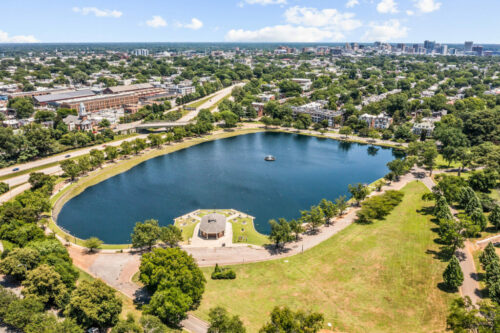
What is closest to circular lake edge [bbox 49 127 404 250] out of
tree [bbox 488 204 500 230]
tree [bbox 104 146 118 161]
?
tree [bbox 104 146 118 161]

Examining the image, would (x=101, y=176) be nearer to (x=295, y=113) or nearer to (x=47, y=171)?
(x=47, y=171)

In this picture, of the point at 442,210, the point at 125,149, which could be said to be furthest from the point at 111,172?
the point at 442,210

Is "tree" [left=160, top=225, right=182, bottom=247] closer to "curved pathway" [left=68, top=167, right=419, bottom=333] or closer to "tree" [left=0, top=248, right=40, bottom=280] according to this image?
"curved pathway" [left=68, top=167, right=419, bottom=333]

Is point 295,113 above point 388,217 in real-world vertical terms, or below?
above

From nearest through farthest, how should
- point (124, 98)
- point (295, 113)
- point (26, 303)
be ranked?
1. point (26, 303)
2. point (295, 113)
3. point (124, 98)

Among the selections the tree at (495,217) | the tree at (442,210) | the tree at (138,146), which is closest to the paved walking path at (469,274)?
the tree at (442,210)

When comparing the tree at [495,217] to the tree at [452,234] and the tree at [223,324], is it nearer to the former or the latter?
the tree at [452,234]

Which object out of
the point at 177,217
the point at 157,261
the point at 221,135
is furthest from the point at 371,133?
the point at 157,261

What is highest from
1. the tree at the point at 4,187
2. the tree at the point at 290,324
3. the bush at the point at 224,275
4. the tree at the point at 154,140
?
the tree at the point at 154,140
